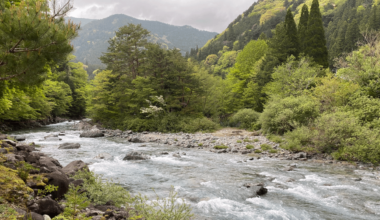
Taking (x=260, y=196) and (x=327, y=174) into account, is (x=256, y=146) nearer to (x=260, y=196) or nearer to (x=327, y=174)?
(x=327, y=174)

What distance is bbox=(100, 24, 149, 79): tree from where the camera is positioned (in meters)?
28.2

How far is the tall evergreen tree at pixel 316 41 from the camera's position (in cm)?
2912

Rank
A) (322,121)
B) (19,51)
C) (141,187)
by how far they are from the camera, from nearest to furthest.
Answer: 1. (19,51)
2. (141,187)
3. (322,121)

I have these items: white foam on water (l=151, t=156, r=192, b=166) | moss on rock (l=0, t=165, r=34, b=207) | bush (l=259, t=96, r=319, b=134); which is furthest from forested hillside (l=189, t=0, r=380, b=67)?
moss on rock (l=0, t=165, r=34, b=207)

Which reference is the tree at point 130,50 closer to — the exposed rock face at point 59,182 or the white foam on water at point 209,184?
the white foam on water at point 209,184

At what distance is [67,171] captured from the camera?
7.04 m

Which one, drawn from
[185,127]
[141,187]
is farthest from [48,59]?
[185,127]

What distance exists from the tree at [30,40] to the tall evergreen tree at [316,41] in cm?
3155

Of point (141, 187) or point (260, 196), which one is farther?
point (141, 187)

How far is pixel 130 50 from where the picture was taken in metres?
28.6

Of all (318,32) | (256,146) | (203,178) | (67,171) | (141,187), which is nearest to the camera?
(67,171)

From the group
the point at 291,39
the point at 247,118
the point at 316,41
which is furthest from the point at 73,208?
the point at 316,41

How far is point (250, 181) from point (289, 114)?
9.92m

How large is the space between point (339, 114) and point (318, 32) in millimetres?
22133
